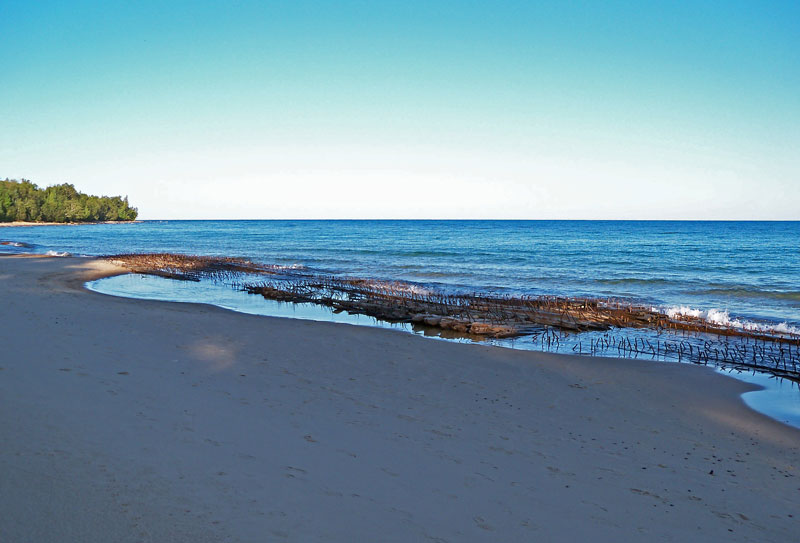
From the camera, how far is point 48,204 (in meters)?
141

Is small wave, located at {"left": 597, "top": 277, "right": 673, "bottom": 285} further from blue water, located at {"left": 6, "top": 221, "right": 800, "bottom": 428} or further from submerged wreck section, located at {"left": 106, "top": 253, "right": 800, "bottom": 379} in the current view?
submerged wreck section, located at {"left": 106, "top": 253, "right": 800, "bottom": 379}

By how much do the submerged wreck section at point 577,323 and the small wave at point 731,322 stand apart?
0.53ft

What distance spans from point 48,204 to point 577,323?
166217 mm

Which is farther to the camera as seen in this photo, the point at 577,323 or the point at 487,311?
the point at 487,311

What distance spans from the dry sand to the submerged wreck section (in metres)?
2.34

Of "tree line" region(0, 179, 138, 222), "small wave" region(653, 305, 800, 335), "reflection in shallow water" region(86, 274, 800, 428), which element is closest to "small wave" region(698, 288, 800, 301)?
"small wave" region(653, 305, 800, 335)

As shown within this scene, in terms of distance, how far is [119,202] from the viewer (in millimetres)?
191750

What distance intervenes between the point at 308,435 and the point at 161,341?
7.08 m

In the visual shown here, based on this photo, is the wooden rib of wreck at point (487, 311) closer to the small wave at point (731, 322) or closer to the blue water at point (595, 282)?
the small wave at point (731, 322)

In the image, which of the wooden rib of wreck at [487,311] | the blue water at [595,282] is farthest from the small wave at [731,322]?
the blue water at [595,282]

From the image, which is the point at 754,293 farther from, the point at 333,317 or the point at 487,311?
the point at 333,317

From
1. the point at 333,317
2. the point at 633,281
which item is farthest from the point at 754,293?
the point at 333,317

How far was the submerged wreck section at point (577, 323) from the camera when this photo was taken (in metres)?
13.3

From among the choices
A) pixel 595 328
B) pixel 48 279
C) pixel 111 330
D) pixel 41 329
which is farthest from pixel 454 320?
pixel 48 279
